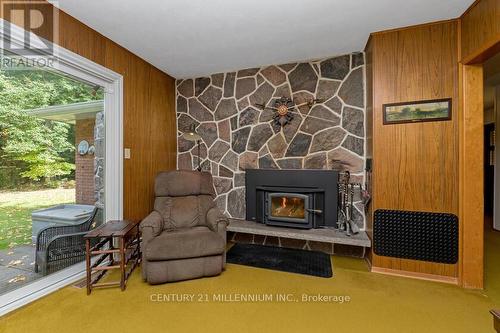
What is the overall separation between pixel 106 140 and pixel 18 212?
0.99 metres

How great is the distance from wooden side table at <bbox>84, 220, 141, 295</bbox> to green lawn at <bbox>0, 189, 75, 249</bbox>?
532 millimetres

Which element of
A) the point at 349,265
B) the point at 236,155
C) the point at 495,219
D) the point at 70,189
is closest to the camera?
the point at 70,189

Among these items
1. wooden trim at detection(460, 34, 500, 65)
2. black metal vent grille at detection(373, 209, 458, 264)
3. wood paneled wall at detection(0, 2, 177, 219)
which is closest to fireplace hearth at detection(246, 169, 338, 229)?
black metal vent grille at detection(373, 209, 458, 264)

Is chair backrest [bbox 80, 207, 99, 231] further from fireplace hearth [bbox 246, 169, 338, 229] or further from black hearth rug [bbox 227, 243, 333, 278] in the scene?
fireplace hearth [bbox 246, 169, 338, 229]

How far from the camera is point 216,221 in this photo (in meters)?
2.46

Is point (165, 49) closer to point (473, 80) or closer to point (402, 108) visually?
point (402, 108)

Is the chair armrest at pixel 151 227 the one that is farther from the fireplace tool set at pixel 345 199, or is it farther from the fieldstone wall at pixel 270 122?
the fireplace tool set at pixel 345 199

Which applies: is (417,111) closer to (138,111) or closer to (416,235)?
(416,235)

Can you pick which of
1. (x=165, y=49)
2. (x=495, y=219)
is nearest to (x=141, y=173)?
(x=165, y=49)

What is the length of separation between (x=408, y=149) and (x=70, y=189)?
349 centimetres

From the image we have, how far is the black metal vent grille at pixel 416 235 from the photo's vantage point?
220 cm

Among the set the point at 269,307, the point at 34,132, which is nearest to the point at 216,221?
the point at 269,307

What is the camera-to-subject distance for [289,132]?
313 cm

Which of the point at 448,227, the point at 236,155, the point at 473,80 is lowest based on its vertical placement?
the point at 448,227
